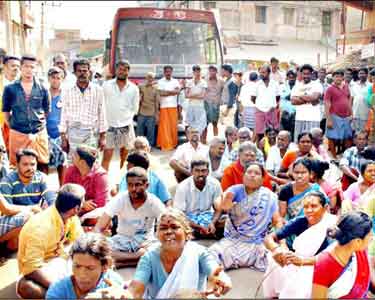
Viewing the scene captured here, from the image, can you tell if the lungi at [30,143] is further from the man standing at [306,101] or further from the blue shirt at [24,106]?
the man standing at [306,101]

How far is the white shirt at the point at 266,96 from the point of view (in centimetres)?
732

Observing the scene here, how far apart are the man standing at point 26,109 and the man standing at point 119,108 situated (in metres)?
0.94

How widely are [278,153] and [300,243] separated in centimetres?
263

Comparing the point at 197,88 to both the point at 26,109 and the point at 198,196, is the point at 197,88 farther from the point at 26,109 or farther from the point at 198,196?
the point at 198,196

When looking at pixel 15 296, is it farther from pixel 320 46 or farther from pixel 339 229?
pixel 320 46

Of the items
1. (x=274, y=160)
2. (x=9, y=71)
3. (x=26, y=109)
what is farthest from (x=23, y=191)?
(x=274, y=160)

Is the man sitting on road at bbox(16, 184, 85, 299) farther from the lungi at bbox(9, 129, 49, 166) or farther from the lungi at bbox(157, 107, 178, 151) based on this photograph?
the lungi at bbox(157, 107, 178, 151)

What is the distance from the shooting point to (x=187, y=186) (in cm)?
440

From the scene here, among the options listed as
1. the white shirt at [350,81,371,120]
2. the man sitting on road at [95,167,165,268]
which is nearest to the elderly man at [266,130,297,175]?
the man sitting on road at [95,167,165,268]

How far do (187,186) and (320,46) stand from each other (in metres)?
27.7

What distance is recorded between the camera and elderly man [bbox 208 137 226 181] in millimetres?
5473

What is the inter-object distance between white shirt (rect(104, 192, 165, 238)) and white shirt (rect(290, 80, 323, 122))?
394 centimetres

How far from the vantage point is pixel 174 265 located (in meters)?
2.51

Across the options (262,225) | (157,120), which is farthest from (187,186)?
(157,120)
